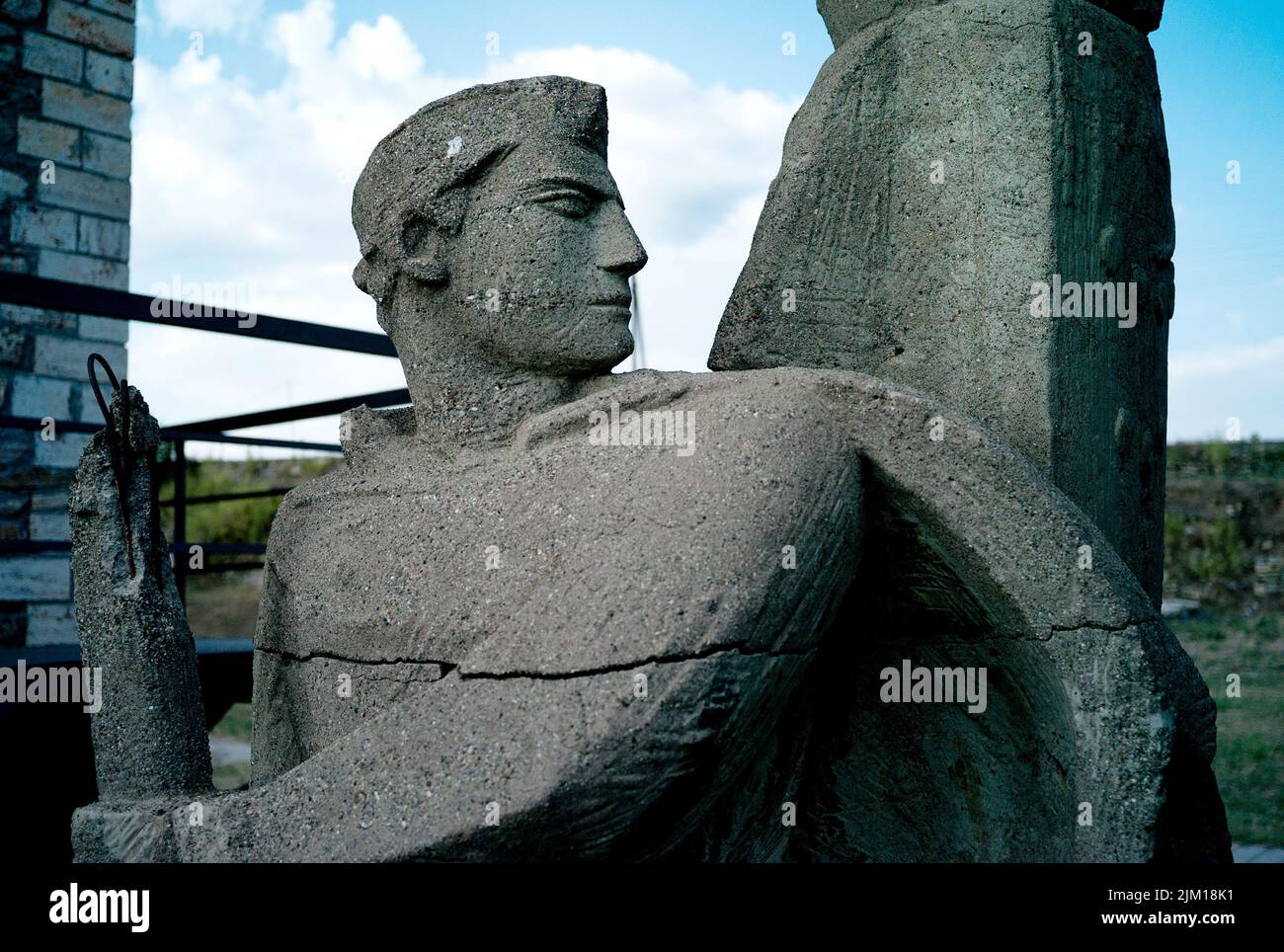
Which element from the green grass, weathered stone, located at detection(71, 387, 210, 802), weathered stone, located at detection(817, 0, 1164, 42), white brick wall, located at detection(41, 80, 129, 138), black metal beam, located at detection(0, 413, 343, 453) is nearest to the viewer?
weathered stone, located at detection(71, 387, 210, 802)

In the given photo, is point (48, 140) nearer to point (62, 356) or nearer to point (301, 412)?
point (62, 356)

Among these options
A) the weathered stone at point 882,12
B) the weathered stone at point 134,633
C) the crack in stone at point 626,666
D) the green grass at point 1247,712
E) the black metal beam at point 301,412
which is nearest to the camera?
the crack in stone at point 626,666

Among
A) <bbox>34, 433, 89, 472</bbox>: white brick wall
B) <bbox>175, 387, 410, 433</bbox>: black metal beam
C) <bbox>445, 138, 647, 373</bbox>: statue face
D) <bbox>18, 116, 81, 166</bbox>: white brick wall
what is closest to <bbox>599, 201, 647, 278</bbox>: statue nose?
<bbox>445, 138, 647, 373</bbox>: statue face

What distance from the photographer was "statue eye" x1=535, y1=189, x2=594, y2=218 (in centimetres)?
199

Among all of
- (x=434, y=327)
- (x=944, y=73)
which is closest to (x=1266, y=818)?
(x=944, y=73)

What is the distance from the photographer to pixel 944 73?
216 centimetres

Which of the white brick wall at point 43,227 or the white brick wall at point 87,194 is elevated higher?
the white brick wall at point 87,194

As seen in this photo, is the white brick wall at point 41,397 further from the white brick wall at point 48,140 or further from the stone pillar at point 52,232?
the white brick wall at point 48,140

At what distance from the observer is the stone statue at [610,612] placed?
158 cm

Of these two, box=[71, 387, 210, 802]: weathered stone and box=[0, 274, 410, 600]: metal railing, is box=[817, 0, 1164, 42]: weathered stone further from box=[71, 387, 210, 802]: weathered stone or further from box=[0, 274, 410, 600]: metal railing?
box=[0, 274, 410, 600]: metal railing

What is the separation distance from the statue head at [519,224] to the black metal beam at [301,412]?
2387mm

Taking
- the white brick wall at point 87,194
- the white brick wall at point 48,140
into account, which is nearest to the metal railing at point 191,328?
the white brick wall at point 87,194

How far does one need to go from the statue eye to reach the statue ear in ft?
0.68

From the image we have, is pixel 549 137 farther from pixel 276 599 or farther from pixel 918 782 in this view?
pixel 918 782
